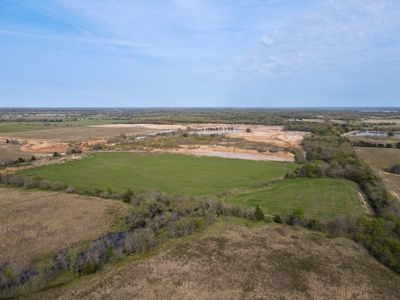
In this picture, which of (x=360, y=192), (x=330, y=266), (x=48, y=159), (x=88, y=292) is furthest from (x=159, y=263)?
(x=48, y=159)

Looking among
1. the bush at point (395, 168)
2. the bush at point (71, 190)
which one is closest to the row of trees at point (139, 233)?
the bush at point (71, 190)

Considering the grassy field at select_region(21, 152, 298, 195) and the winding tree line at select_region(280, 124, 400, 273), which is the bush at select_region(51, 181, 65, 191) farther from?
the winding tree line at select_region(280, 124, 400, 273)

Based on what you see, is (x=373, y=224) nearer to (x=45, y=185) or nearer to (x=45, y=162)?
(x=45, y=185)

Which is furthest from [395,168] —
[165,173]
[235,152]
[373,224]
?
[165,173]

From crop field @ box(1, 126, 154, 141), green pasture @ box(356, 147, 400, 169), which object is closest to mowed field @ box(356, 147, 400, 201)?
green pasture @ box(356, 147, 400, 169)

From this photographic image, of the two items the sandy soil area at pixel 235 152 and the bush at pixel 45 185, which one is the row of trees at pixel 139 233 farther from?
the sandy soil area at pixel 235 152

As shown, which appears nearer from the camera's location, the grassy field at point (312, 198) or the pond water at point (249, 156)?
the grassy field at point (312, 198)
